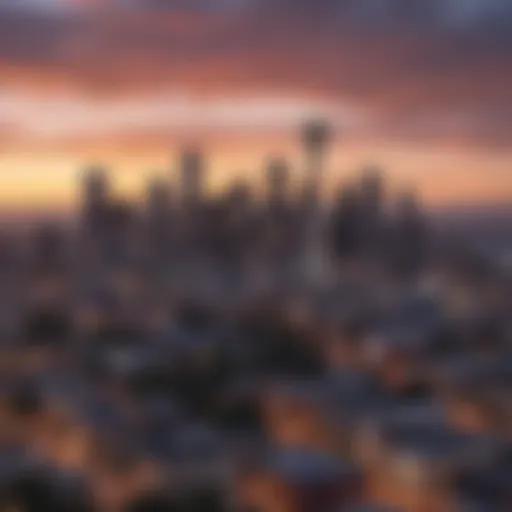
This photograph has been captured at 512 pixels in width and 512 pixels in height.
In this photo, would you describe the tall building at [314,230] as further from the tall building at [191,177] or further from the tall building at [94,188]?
the tall building at [94,188]

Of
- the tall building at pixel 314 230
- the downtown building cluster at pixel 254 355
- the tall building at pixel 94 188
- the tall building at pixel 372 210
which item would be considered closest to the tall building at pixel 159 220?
the downtown building cluster at pixel 254 355

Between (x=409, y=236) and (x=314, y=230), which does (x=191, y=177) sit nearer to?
(x=314, y=230)

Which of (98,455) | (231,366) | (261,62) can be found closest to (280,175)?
(261,62)

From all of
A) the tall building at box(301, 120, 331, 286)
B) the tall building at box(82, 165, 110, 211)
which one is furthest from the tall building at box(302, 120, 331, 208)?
the tall building at box(82, 165, 110, 211)

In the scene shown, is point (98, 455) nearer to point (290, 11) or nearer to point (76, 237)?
point (76, 237)

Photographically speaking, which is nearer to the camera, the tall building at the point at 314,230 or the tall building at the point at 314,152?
the tall building at the point at 314,152

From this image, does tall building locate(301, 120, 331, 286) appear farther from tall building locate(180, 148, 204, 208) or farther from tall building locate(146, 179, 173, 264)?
tall building locate(146, 179, 173, 264)

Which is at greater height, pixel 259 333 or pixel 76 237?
pixel 76 237

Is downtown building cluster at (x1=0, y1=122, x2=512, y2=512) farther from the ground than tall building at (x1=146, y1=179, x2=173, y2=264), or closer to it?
closer to it

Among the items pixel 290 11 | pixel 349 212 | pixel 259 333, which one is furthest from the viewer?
pixel 259 333

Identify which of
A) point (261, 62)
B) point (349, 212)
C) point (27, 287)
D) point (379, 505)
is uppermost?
point (261, 62)

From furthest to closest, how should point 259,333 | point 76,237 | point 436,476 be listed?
1. point 259,333
2. point 76,237
3. point 436,476
